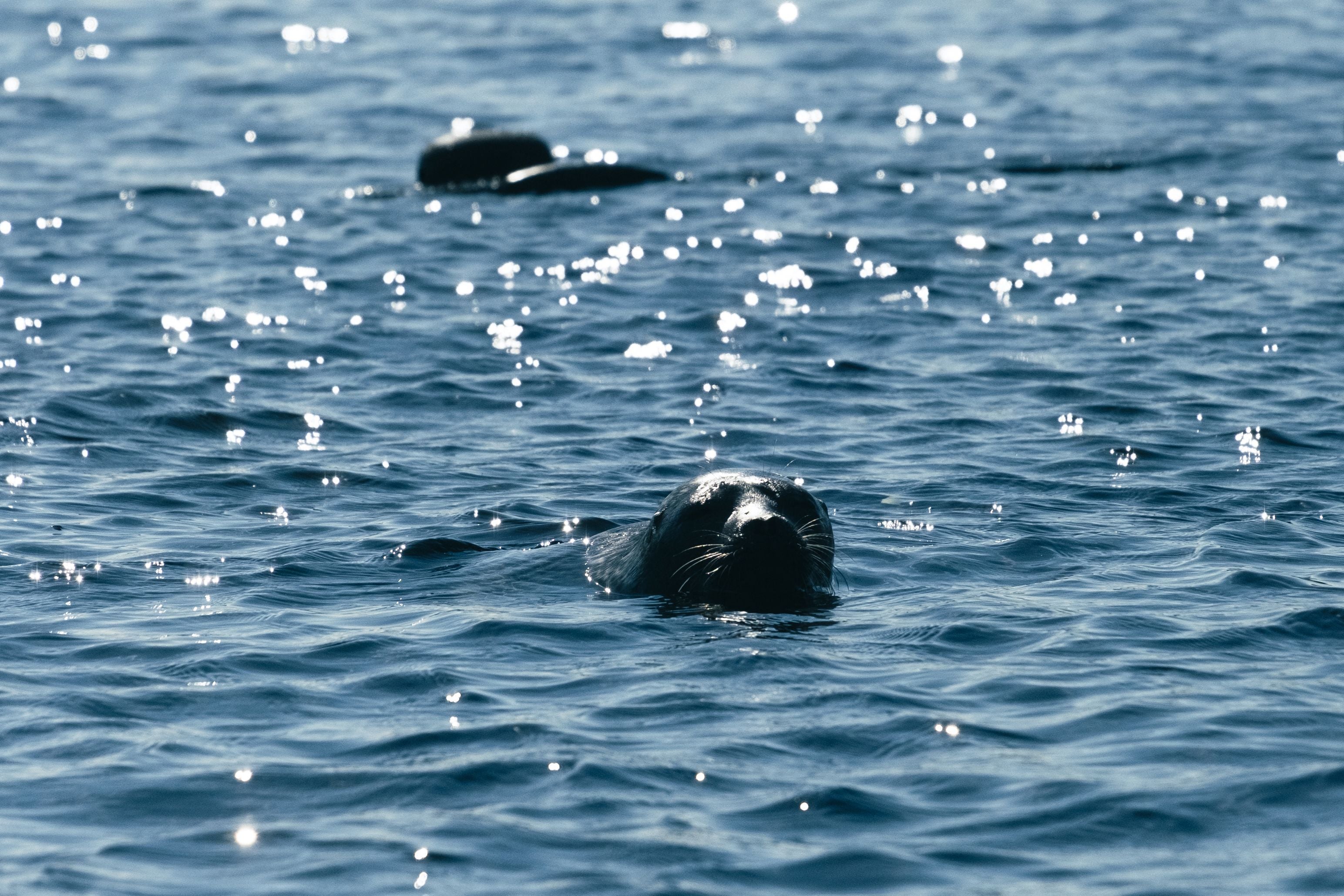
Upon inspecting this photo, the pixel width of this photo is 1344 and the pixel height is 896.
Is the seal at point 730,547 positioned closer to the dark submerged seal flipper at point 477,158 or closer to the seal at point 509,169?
the seal at point 509,169

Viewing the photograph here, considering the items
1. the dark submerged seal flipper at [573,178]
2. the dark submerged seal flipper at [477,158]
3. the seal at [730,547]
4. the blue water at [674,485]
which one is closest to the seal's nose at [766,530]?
the seal at [730,547]

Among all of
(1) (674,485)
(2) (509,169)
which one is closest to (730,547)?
(1) (674,485)

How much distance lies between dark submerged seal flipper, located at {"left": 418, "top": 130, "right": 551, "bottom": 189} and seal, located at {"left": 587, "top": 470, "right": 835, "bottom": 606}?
14.3m

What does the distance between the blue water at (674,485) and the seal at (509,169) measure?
61 centimetres

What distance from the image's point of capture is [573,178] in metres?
25.2

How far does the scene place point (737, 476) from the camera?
39.2 feet

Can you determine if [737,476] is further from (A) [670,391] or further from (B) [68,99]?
(B) [68,99]

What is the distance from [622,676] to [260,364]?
8342mm

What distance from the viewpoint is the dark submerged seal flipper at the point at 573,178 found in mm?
25188

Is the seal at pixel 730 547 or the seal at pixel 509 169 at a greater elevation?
the seal at pixel 509 169

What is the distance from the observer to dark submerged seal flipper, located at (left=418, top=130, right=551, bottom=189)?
25.7 m

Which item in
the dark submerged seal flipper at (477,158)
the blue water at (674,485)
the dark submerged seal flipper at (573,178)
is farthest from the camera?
the dark submerged seal flipper at (477,158)

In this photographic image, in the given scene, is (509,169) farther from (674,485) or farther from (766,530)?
(766,530)

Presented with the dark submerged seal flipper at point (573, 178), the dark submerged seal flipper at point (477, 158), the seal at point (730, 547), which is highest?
the dark submerged seal flipper at point (477, 158)
